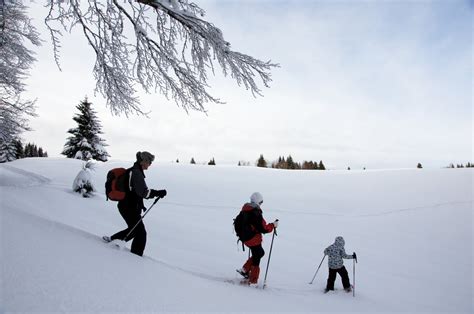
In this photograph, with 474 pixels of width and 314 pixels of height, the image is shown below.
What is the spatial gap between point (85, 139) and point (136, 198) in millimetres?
32519

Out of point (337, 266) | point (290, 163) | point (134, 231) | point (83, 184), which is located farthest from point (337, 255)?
point (290, 163)

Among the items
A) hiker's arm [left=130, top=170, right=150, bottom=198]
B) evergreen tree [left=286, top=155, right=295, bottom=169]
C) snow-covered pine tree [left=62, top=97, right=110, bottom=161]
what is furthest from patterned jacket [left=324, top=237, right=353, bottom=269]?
evergreen tree [left=286, top=155, right=295, bottom=169]

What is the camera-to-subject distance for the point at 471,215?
13.7m

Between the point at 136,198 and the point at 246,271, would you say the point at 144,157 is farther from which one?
the point at 246,271

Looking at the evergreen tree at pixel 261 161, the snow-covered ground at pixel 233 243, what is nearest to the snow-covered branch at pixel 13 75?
the snow-covered ground at pixel 233 243

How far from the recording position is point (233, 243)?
10156 millimetres

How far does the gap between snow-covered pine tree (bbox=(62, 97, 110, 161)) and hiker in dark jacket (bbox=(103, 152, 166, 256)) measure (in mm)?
31653

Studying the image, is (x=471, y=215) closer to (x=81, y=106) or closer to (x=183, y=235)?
(x=183, y=235)

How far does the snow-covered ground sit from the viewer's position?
2891 millimetres

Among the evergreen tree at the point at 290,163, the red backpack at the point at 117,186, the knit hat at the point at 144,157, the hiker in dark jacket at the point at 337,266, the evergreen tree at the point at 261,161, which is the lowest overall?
the hiker in dark jacket at the point at 337,266

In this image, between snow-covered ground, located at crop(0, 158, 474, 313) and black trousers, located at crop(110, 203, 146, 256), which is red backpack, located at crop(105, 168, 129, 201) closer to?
black trousers, located at crop(110, 203, 146, 256)

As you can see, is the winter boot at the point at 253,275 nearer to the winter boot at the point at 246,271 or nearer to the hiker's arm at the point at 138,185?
the winter boot at the point at 246,271

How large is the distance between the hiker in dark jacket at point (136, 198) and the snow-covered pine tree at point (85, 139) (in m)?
31.7

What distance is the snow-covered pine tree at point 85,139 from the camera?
1292 inches
